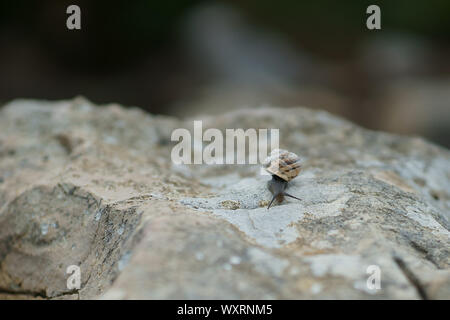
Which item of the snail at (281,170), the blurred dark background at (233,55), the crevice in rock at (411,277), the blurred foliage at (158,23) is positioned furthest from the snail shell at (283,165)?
the blurred foliage at (158,23)

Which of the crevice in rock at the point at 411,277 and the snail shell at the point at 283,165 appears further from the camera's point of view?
the snail shell at the point at 283,165

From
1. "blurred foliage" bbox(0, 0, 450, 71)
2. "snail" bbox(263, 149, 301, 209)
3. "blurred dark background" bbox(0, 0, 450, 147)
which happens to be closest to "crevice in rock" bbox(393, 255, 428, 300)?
"snail" bbox(263, 149, 301, 209)

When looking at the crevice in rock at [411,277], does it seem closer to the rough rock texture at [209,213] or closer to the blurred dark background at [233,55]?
the rough rock texture at [209,213]

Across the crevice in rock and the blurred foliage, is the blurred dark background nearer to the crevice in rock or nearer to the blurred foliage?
the blurred foliage

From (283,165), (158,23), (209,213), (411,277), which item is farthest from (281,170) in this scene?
(158,23)

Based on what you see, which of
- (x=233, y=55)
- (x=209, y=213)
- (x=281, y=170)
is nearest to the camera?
(x=209, y=213)

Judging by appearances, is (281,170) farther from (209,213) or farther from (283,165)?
(209,213)

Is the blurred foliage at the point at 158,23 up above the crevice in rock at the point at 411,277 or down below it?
above

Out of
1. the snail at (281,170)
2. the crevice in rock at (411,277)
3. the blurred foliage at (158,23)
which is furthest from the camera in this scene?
the blurred foliage at (158,23)
